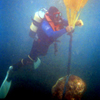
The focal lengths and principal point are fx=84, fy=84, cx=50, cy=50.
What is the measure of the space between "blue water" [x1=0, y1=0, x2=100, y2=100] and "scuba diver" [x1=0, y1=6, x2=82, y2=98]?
2.09 meters

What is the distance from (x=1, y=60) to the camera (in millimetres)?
6527

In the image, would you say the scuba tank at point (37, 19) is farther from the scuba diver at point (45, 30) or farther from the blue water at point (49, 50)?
the blue water at point (49, 50)

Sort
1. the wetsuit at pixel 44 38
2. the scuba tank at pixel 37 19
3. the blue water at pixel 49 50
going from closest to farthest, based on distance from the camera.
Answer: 1. the wetsuit at pixel 44 38
2. the scuba tank at pixel 37 19
3. the blue water at pixel 49 50

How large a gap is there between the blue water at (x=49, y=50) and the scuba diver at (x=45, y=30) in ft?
6.86

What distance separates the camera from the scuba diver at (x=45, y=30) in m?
2.81

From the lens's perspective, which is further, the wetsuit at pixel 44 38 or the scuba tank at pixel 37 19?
the scuba tank at pixel 37 19

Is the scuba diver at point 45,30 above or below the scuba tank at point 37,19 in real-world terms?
below

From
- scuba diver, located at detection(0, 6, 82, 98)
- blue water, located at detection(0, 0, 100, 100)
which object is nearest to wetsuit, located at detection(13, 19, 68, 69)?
scuba diver, located at detection(0, 6, 82, 98)

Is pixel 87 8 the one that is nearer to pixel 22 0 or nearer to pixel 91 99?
pixel 22 0

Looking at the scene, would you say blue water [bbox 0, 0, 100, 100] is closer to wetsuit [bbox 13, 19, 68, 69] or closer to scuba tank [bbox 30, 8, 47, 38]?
wetsuit [bbox 13, 19, 68, 69]

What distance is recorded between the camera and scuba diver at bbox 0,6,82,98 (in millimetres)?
2814

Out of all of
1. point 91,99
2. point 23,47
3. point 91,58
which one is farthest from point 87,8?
point 91,99

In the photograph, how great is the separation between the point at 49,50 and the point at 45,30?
332 cm

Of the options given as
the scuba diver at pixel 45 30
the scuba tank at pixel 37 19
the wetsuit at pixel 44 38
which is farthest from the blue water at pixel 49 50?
the scuba tank at pixel 37 19
